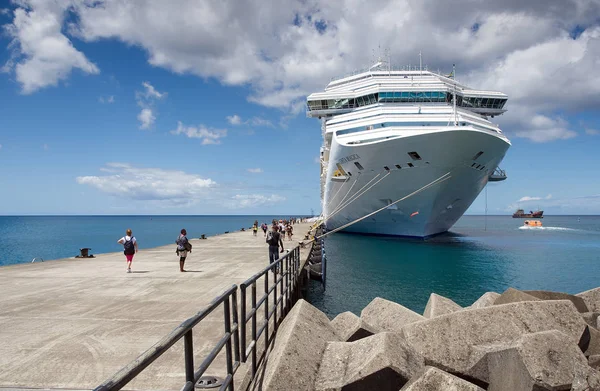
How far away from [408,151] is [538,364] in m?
22.9

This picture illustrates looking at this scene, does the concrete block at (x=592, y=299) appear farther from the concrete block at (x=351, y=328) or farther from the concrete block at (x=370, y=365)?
the concrete block at (x=370, y=365)

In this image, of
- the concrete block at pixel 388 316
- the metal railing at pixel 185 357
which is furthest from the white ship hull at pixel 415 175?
the metal railing at pixel 185 357

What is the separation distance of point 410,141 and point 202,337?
22181 millimetres

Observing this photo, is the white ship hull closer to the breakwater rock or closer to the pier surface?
the pier surface

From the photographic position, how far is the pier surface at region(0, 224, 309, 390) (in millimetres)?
4398

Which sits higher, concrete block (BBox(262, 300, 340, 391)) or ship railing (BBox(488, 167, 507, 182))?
ship railing (BBox(488, 167, 507, 182))

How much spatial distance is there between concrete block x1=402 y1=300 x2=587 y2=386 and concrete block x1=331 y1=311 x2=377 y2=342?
62 cm

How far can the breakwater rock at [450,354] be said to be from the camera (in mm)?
4137

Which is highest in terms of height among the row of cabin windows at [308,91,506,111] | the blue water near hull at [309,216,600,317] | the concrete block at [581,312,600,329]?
the row of cabin windows at [308,91,506,111]

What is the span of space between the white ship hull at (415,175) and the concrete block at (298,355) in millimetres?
21048

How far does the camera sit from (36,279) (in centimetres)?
1058

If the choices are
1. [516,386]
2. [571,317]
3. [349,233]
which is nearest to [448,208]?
[349,233]

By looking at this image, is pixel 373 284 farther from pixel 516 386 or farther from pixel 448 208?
pixel 448 208

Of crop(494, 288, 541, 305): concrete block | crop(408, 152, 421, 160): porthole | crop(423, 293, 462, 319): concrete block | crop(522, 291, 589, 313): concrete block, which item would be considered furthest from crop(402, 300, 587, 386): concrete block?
crop(408, 152, 421, 160): porthole
